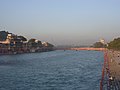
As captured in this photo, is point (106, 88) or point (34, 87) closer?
point (106, 88)

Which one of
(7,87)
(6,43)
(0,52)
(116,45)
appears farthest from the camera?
(6,43)

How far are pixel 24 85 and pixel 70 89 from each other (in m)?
6.92

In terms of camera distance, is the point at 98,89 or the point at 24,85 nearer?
the point at 98,89

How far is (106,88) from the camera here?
3005cm

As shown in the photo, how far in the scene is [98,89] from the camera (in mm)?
30953

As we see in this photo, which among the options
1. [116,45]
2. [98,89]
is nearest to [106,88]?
[98,89]

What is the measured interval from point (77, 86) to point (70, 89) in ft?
6.88

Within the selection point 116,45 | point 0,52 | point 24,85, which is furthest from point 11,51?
point 24,85

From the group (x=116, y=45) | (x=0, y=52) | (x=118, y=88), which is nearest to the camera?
(x=118, y=88)

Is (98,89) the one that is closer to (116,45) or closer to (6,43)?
(116,45)

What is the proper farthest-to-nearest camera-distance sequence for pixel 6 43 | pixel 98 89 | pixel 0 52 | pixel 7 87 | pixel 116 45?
pixel 6 43
pixel 0 52
pixel 116 45
pixel 7 87
pixel 98 89

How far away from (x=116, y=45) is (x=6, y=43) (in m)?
84.9

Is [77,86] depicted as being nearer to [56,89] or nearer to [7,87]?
[56,89]

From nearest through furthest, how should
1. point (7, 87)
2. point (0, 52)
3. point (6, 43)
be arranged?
1. point (7, 87)
2. point (0, 52)
3. point (6, 43)
